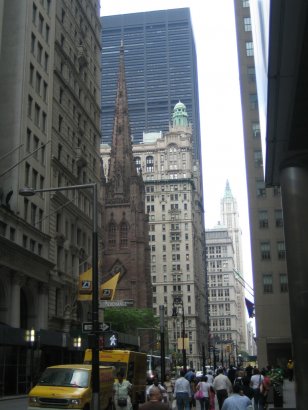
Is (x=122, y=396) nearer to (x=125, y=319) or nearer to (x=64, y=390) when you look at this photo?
(x=64, y=390)

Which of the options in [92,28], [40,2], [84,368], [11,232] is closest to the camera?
[84,368]

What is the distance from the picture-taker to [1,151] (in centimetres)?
4200

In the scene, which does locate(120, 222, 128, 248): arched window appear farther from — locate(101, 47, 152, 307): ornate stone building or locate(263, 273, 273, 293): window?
locate(263, 273, 273, 293): window

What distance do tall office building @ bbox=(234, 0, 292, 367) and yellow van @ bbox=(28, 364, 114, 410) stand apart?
51.0 metres

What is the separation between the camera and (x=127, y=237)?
137375mm

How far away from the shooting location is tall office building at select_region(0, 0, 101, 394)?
1506 inches

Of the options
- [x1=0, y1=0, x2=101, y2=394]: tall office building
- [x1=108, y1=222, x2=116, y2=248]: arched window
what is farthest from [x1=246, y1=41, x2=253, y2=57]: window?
[x1=108, y1=222, x2=116, y2=248]: arched window

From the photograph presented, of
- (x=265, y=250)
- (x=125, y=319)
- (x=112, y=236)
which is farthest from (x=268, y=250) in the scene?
(x=112, y=236)

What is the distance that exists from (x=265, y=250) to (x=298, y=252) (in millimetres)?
57327

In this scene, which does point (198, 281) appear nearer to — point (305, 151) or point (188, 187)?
point (188, 187)

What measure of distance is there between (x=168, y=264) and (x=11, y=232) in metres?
142

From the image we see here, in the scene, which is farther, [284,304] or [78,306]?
[284,304]

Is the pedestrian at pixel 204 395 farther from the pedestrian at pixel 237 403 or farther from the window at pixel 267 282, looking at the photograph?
the window at pixel 267 282

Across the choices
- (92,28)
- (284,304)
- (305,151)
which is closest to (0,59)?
(92,28)
